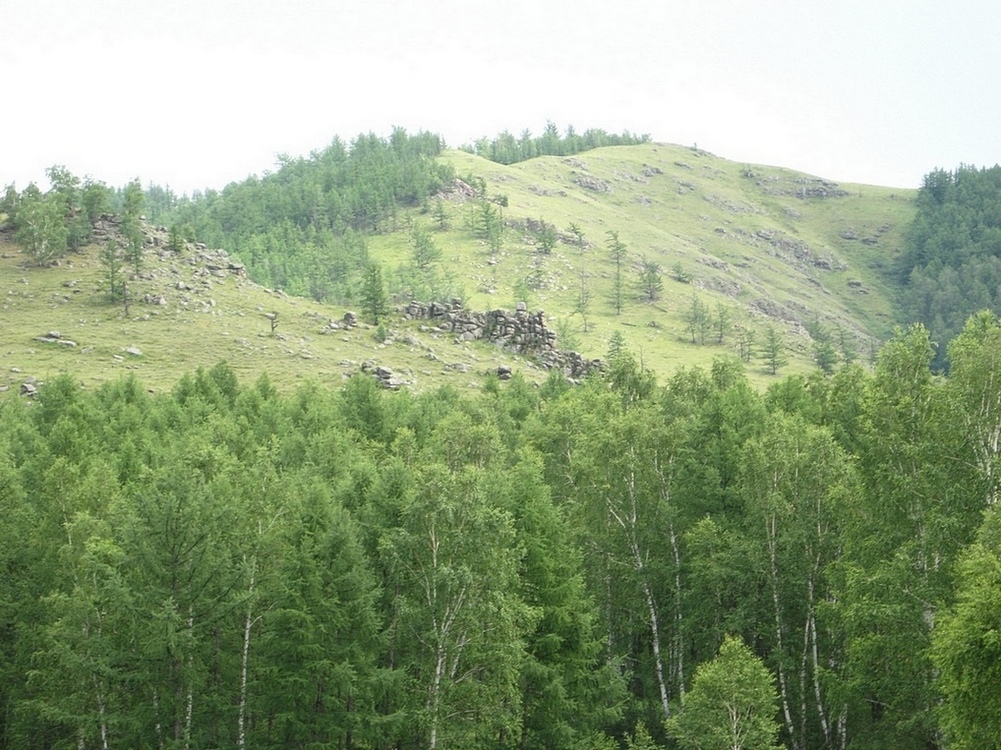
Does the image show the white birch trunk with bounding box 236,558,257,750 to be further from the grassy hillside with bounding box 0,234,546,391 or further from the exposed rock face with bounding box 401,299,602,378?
the exposed rock face with bounding box 401,299,602,378

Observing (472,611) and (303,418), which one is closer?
(472,611)

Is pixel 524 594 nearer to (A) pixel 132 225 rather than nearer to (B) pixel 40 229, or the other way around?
(B) pixel 40 229

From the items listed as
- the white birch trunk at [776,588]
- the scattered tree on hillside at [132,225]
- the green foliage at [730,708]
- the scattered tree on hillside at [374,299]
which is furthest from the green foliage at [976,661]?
the scattered tree on hillside at [132,225]

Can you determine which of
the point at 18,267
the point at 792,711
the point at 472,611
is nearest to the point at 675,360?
the point at 18,267

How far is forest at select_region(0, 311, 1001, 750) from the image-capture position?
3130 centimetres

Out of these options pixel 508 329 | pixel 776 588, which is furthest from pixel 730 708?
pixel 508 329

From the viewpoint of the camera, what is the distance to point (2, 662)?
4000 cm

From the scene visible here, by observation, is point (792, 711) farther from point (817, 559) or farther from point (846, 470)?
point (846, 470)

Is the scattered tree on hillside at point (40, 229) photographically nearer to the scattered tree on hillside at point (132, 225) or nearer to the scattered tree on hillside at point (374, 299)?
the scattered tree on hillside at point (132, 225)

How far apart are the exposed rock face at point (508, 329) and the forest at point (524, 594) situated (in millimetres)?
95408

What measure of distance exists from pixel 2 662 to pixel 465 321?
118152 millimetres

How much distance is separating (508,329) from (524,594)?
11294cm

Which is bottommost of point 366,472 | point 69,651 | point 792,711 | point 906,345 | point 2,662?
point 792,711

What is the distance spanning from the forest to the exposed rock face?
313 ft
